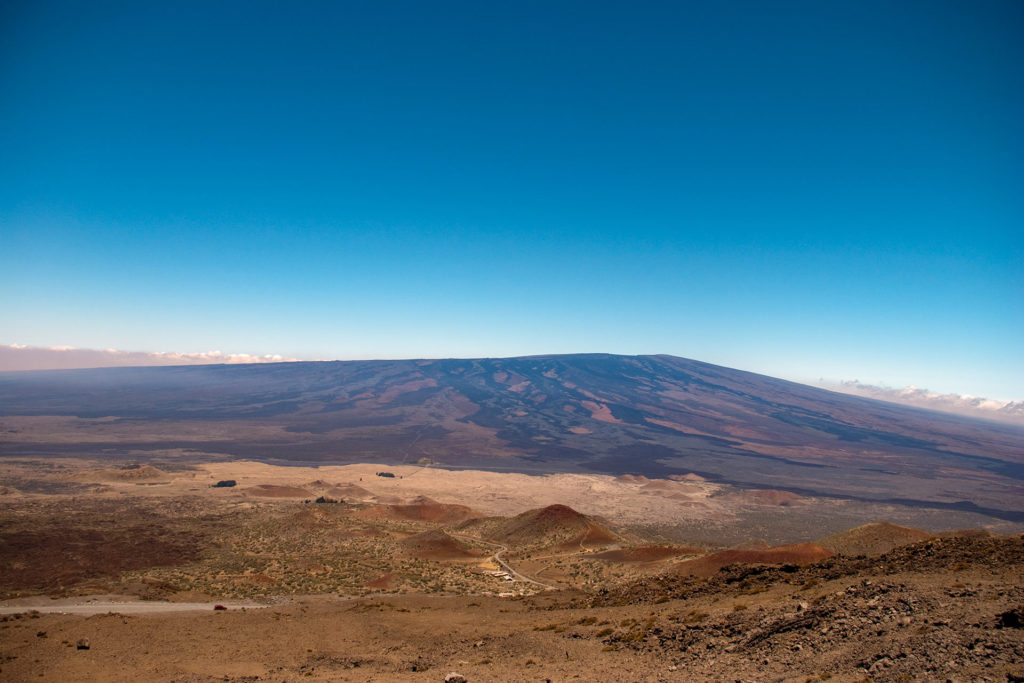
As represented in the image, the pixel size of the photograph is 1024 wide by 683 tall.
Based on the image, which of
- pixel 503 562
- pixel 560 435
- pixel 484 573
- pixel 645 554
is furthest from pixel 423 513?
pixel 560 435

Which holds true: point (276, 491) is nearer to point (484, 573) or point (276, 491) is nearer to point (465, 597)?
point (484, 573)

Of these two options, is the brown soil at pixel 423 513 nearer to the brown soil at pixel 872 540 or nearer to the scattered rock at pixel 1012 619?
the brown soil at pixel 872 540

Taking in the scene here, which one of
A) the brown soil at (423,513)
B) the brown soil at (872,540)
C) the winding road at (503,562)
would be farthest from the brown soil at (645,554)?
the brown soil at (423,513)

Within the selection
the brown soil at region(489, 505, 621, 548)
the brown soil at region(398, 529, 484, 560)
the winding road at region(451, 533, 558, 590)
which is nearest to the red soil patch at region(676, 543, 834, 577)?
the winding road at region(451, 533, 558, 590)

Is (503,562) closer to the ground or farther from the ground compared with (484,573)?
closer to the ground

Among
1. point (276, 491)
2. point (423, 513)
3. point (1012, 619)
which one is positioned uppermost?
point (1012, 619)
